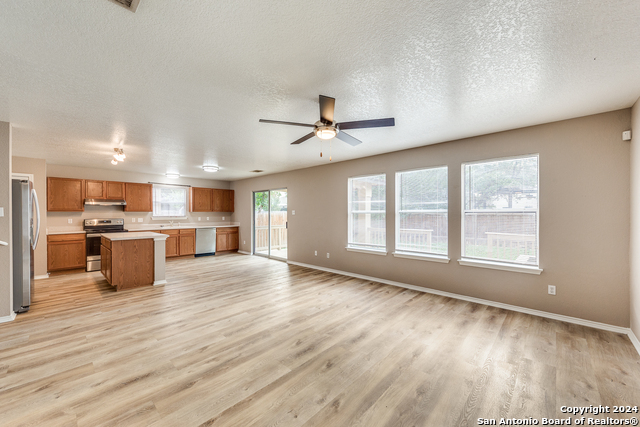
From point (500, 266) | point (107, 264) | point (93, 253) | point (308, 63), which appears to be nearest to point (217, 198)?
point (93, 253)

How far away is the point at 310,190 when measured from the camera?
6.36 metres

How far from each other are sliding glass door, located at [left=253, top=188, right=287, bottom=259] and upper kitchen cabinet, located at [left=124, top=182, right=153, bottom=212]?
9.44 feet

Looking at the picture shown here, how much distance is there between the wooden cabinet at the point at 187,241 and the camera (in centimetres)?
767

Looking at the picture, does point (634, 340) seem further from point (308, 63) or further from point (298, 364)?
point (308, 63)

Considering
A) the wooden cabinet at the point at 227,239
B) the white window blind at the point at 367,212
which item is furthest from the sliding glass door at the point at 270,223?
the white window blind at the point at 367,212

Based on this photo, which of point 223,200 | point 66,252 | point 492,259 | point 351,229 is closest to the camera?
point 492,259

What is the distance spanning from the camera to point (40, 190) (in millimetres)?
5270

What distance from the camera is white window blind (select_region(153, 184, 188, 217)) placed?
7684 mm

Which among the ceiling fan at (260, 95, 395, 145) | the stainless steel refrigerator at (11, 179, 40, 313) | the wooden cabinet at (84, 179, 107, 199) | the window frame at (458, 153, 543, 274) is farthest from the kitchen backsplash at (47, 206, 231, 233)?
the window frame at (458, 153, 543, 274)

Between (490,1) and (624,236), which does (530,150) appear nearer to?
(624,236)

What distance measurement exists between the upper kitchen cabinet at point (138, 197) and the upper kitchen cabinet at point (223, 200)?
72.0 inches

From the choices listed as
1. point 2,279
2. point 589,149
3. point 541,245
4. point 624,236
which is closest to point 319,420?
point 541,245

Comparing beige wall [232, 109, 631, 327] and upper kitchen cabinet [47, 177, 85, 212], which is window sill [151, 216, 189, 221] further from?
beige wall [232, 109, 631, 327]

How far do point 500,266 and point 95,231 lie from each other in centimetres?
822
